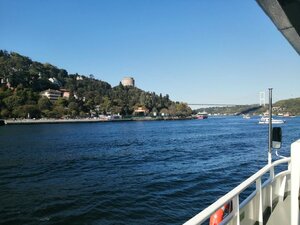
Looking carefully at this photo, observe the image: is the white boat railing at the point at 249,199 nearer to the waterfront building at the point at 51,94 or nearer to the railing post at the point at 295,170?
the railing post at the point at 295,170

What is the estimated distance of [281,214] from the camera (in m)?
5.48

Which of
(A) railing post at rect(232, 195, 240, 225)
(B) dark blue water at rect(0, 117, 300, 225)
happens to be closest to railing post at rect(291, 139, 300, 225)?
(A) railing post at rect(232, 195, 240, 225)

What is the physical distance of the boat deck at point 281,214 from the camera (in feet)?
16.8

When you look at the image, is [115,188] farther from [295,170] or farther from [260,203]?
[295,170]

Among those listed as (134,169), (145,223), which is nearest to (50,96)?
(134,169)

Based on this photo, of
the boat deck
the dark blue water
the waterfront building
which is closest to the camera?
the boat deck

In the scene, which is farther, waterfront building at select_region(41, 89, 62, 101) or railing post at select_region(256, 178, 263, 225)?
waterfront building at select_region(41, 89, 62, 101)

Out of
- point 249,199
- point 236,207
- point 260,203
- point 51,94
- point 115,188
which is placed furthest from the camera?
point 51,94

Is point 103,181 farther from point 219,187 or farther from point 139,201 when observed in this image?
point 219,187

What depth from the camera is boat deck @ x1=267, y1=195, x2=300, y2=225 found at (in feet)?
16.8

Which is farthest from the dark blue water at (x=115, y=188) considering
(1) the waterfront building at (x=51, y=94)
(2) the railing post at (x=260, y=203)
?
(1) the waterfront building at (x=51, y=94)

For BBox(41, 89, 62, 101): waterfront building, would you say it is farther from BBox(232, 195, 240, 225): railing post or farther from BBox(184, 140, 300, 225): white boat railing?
BBox(232, 195, 240, 225): railing post

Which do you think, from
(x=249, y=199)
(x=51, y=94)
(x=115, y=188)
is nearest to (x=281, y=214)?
(x=249, y=199)

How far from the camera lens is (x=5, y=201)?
15352 mm
